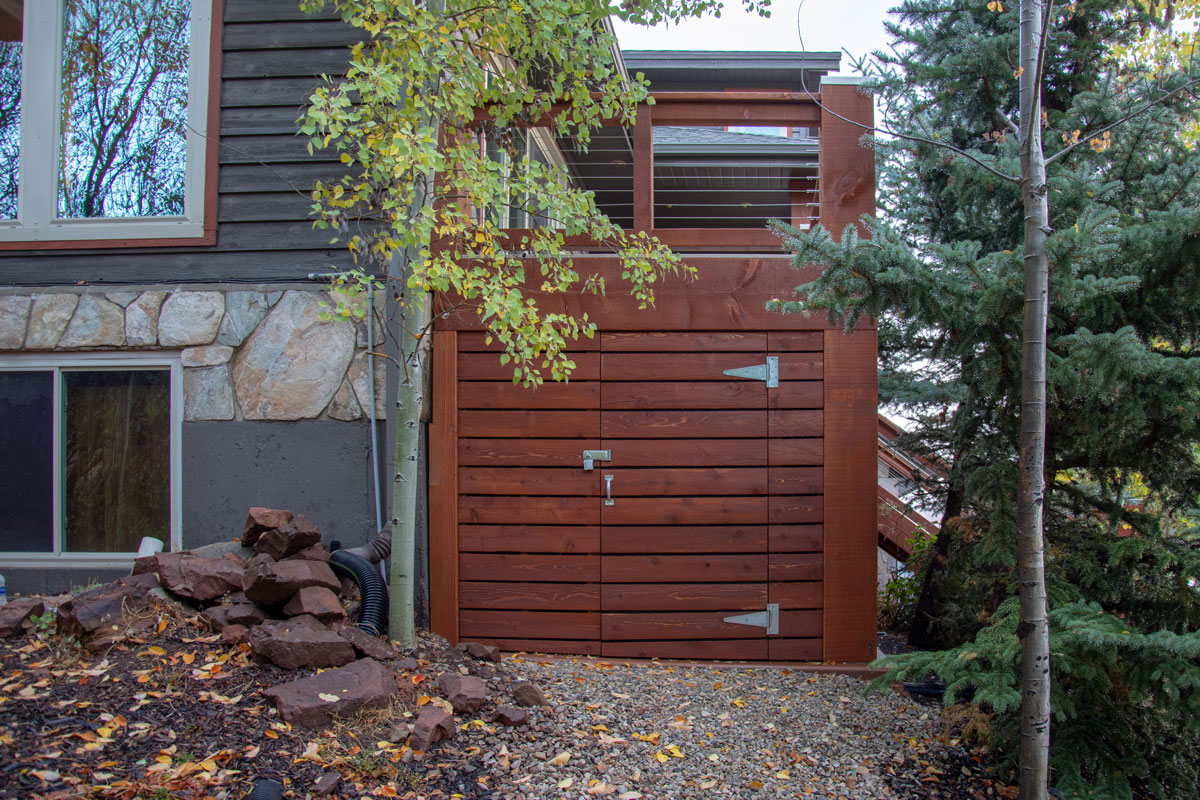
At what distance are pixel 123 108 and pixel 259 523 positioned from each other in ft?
9.43

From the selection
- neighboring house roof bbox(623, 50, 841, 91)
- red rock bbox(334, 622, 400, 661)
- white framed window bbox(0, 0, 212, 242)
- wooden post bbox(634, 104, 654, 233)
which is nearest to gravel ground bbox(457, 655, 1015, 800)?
red rock bbox(334, 622, 400, 661)

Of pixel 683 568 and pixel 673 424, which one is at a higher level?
pixel 673 424

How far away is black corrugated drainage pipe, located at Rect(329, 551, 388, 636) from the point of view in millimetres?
3836

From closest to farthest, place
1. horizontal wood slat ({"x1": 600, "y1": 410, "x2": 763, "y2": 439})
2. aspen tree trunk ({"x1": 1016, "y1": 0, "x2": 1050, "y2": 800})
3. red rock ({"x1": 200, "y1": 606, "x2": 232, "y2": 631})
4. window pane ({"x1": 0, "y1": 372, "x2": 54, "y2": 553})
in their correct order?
aspen tree trunk ({"x1": 1016, "y1": 0, "x2": 1050, "y2": 800}) → red rock ({"x1": 200, "y1": 606, "x2": 232, "y2": 631}) → horizontal wood slat ({"x1": 600, "y1": 410, "x2": 763, "y2": 439}) → window pane ({"x1": 0, "y1": 372, "x2": 54, "y2": 553})

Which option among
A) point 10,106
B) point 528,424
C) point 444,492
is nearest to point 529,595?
point 444,492

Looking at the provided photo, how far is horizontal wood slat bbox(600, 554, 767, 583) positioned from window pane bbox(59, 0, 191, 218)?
3444mm

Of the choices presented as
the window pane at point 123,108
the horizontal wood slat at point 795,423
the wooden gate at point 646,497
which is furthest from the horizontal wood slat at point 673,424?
the window pane at point 123,108

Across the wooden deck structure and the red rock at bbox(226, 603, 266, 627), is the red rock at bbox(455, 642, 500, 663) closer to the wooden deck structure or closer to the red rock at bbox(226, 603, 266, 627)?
the wooden deck structure

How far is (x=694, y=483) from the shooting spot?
4504mm

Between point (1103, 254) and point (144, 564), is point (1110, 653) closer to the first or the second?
point (1103, 254)

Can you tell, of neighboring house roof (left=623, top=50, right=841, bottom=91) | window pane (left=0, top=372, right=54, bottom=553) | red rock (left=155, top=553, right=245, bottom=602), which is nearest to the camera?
red rock (left=155, top=553, right=245, bottom=602)

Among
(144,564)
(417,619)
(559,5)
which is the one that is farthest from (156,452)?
(559,5)

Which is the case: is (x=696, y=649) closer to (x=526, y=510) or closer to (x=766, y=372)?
(x=526, y=510)

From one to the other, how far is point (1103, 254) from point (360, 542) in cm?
Result: 391
